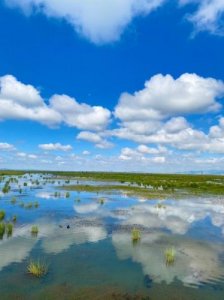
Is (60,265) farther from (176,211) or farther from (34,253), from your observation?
(176,211)

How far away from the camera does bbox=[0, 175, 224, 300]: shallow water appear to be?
508 inches

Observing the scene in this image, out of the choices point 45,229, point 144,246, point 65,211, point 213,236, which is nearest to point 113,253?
point 144,246

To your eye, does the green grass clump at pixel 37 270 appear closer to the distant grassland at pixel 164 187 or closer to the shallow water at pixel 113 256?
the shallow water at pixel 113 256

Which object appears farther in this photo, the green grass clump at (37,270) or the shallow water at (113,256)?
the green grass clump at (37,270)

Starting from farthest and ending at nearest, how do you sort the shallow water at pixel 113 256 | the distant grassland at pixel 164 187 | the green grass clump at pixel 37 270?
the distant grassland at pixel 164 187
the green grass clump at pixel 37 270
the shallow water at pixel 113 256

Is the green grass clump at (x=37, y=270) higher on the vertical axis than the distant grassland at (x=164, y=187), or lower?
lower

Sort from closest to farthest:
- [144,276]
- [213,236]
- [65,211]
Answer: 1. [144,276]
2. [213,236]
3. [65,211]

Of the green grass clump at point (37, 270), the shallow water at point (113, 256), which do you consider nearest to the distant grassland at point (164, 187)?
the shallow water at point (113, 256)

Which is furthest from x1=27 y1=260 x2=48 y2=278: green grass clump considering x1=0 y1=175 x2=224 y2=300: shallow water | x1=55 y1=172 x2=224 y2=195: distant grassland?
x1=55 y1=172 x2=224 y2=195: distant grassland

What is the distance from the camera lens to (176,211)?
3384 cm

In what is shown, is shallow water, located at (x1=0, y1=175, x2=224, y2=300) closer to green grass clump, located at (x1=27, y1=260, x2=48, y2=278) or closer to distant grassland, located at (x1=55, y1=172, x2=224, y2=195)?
green grass clump, located at (x1=27, y1=260, x2=48, y2=278)

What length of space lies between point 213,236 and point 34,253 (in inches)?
514

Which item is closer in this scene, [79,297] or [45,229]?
[79,297]

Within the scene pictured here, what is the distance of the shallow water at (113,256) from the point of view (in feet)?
42.3
